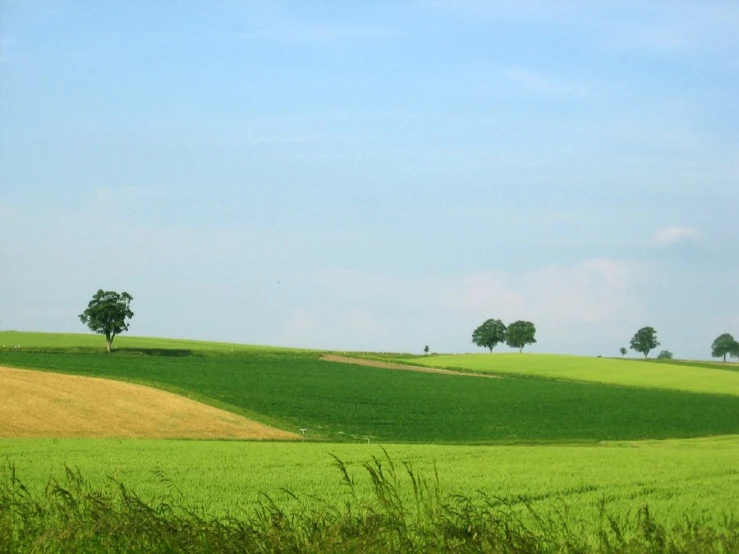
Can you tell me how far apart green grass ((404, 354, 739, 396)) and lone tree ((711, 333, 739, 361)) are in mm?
102790

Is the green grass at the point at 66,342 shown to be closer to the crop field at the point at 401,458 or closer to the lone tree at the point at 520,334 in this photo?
the crop field at the point at 401,458

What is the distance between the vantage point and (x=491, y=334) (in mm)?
147375

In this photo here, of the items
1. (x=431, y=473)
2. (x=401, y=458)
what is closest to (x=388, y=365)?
(x=401, y=458)

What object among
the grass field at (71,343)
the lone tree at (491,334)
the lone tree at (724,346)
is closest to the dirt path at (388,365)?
the grass field at (71,343)

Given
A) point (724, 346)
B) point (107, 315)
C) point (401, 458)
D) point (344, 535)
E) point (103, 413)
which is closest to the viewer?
point (344, 535)

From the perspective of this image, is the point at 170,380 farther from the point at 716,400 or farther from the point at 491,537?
the point at 491,537

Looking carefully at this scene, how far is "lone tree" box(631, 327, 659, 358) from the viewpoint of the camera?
169 metres

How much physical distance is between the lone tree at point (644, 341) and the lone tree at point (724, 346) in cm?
2573

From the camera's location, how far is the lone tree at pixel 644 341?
553 ft

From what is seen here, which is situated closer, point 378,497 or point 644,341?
point 378,497

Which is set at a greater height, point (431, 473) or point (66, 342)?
point (66, 342)

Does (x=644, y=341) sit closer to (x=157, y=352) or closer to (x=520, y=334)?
(x=520, y=334)

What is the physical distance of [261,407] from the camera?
148 ft

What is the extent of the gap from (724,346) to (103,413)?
6770 inches
